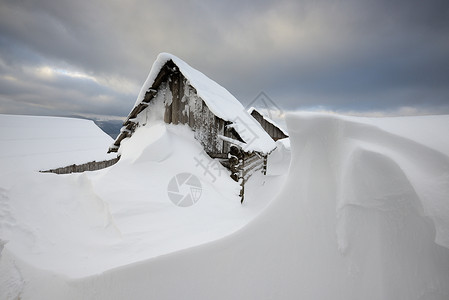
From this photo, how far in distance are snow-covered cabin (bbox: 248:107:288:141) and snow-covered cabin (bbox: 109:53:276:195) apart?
10633 mm

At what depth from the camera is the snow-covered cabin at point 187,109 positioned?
6078mm

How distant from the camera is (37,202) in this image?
3.51 meters

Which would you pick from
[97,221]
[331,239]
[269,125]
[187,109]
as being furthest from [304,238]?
[269,125]

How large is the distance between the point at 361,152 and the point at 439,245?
0.71m

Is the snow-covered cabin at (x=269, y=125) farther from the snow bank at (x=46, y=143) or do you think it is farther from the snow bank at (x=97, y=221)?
the snow bank at (x=46, y=143)

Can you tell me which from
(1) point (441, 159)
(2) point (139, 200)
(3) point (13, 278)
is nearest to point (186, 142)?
(2) point (139, 200)

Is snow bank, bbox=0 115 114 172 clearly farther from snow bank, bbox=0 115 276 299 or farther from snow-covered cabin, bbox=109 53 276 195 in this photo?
snow bank, bbox=0 115 276 299

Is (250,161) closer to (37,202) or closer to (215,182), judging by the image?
(215,182)

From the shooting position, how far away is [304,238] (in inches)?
64.1

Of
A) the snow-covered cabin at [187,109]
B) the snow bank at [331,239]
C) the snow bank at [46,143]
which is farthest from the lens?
the snow bank at [46,143]

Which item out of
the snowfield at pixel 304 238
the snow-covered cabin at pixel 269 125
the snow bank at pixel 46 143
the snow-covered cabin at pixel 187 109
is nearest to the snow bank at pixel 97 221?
the snowfield at pixel 304 238

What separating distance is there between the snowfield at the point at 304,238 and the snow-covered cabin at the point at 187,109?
3.28 metres

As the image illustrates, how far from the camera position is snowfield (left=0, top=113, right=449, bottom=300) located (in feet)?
4.01

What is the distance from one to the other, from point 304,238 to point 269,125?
1619 centimetres
